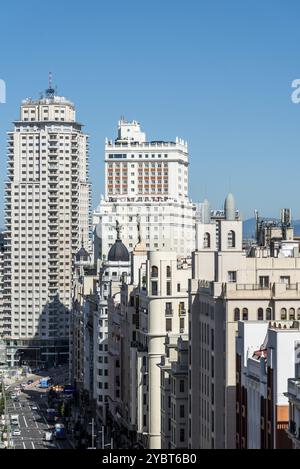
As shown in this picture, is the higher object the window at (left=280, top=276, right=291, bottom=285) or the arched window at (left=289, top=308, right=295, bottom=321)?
the window at (left=280, top=276, right=291, bottom=285)

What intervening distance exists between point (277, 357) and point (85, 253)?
4980 inches

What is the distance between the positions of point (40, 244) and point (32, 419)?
63.7m

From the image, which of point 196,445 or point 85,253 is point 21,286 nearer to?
point 85,253

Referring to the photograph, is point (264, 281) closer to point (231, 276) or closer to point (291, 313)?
point (231, 276)

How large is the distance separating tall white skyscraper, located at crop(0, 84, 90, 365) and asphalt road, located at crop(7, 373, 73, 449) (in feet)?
59.0

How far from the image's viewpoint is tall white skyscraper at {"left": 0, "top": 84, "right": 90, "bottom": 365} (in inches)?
7648

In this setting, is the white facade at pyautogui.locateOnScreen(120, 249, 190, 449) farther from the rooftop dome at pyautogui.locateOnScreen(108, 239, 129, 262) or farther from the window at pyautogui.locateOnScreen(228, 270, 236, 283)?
the rooftop dome at pyautogui.locateOnScreen(108, 239, 129, 262)

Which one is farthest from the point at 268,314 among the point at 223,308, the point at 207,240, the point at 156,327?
the point at 156,327

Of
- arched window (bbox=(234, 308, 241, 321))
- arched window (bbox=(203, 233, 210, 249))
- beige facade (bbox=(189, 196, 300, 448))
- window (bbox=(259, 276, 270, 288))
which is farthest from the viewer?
arched window (bbox=(203, 233, 210, 249))

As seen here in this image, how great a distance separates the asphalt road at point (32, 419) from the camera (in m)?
110

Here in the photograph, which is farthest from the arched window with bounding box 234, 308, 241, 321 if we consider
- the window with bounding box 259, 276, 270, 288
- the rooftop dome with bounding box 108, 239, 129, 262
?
the rooftop dome with bounding box 108, 239, 129, 262

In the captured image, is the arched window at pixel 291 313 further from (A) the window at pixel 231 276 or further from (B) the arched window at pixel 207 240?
(B) the arched window at pixel 207 240
